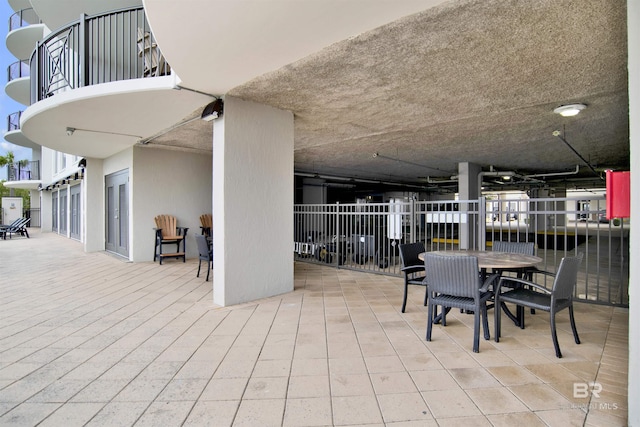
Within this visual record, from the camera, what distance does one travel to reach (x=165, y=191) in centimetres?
778

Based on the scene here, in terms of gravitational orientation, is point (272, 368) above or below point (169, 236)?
below

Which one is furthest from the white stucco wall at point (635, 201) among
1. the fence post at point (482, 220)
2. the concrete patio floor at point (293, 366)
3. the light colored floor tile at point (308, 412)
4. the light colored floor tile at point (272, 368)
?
the fence post at point (482, 220)

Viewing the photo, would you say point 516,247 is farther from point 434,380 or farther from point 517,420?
point 517,420

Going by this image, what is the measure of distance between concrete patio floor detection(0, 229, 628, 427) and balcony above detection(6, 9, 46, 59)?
15090mm

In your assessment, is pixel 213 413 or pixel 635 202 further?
pixel 213 413

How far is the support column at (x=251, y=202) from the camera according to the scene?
4195 millimetres

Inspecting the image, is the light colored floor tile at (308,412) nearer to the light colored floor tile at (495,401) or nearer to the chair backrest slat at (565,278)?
the light colored floor tile at (495,401)

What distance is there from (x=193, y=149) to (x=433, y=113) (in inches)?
223

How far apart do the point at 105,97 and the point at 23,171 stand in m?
22.3

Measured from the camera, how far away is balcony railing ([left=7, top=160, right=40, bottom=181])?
19.7 m

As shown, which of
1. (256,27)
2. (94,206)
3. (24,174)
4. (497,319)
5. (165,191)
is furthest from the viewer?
(24,174)

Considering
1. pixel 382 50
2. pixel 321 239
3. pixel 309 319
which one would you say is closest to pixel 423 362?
pixel 309 319

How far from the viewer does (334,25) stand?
2594mm

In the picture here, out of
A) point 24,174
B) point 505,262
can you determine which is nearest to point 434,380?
point 505,262
